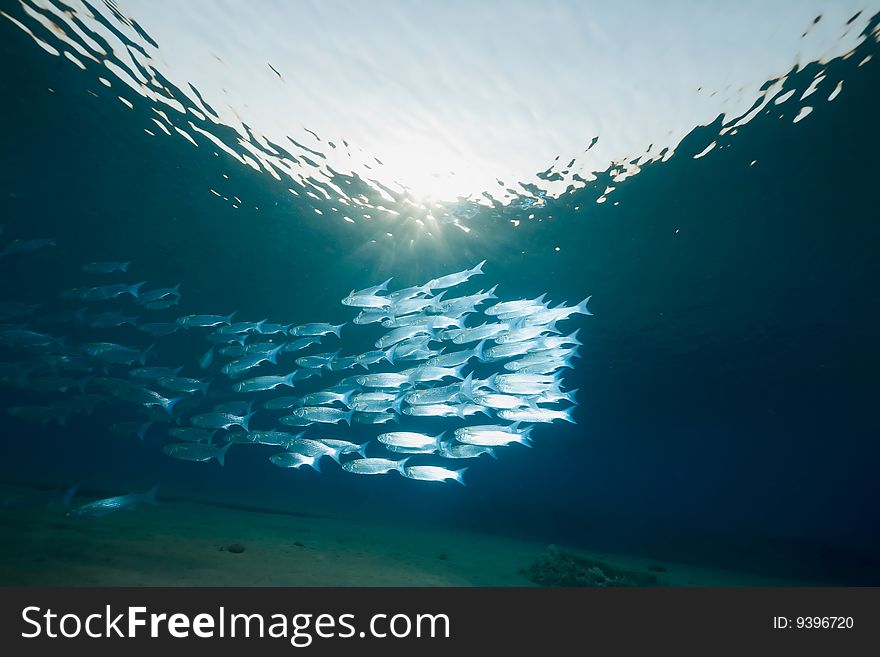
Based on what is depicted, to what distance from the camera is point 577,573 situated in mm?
8789

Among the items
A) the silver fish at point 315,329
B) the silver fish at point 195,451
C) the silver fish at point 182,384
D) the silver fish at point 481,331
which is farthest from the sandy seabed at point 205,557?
the silver fish at point 481,331

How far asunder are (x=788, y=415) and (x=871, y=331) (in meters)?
11.6

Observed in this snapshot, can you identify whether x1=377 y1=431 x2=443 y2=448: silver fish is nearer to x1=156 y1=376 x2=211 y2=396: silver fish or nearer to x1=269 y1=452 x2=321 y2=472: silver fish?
x1=269 y1=452 x2=321 y2=472: silver fish

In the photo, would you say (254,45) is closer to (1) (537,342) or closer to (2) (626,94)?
(2) (626,94)

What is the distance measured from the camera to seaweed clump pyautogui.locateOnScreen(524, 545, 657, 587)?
28.3 ft

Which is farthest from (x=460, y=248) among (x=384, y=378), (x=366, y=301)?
(x=384, y=378)

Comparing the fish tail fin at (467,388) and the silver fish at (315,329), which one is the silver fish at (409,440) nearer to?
the fish tail fin at (467,388)

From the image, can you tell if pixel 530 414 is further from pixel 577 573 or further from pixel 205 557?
pixel 205 557

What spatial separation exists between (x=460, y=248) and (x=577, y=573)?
11878mm

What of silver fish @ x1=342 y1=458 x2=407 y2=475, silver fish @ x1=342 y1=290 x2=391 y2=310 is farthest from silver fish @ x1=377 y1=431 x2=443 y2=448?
silver fish @ x1=342 y1=290 x2=391 y2=310

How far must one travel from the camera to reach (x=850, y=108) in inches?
363

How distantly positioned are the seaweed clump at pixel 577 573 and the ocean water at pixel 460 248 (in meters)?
0.78

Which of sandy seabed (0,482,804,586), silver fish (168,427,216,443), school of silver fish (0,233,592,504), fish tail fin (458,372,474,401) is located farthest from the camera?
silver fish (168,427,216,443)

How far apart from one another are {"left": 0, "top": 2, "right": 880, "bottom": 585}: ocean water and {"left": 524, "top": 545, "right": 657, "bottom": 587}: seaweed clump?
2.55 ft
